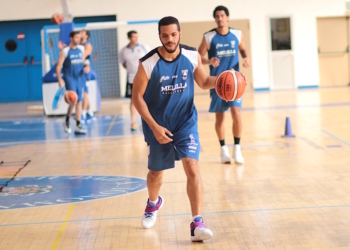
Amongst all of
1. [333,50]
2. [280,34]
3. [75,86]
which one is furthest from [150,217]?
[333,50]

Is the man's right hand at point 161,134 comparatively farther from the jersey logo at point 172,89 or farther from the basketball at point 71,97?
the basketball at point 71,97

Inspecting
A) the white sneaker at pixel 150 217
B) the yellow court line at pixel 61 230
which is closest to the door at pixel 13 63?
the yellow court line at pixel 61 230

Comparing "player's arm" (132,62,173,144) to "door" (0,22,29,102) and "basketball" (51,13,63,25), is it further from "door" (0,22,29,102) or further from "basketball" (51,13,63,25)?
"door" (0,22,29,102)

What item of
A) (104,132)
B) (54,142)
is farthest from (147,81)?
(104,132)

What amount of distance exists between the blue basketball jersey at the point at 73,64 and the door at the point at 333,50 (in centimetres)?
1251

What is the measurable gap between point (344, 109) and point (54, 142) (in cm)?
646

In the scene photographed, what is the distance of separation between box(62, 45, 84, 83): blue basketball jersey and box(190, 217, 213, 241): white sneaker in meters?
7.56

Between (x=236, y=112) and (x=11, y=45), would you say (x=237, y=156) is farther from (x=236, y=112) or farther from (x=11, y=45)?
(x=11, y=45)

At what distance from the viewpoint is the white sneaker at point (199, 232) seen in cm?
407

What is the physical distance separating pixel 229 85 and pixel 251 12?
17.0 meters

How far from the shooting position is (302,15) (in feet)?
69.4

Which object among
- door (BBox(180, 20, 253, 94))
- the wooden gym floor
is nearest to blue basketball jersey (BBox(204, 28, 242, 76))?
the wooden gym floor

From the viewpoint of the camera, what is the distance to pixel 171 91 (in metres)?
4.32

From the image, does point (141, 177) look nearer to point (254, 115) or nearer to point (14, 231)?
point (14, 231)
